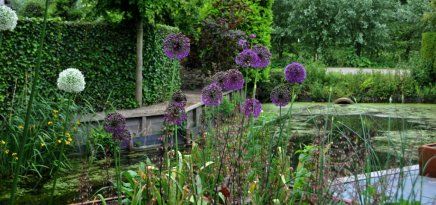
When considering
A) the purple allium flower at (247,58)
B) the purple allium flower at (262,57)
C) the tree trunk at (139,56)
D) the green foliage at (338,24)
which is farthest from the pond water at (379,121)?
the green foliage at (338,24)

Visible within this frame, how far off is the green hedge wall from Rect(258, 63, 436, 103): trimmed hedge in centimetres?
530

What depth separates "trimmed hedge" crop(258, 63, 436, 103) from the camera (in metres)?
14.8

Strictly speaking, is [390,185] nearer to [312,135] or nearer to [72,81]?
[72,81]

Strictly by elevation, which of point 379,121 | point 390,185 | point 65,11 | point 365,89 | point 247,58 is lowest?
point 379,121

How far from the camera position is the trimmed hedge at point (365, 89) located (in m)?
14.8

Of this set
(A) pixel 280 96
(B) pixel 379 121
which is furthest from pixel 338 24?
(A) pixel 280 96

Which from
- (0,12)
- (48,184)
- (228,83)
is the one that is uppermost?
(0,12)

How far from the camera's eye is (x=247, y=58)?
3082mm

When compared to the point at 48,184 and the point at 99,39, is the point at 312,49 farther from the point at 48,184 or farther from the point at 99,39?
the point at 48,184

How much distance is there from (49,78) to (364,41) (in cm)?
1799

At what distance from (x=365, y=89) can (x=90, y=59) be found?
8.92 m

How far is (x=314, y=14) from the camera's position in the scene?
2361 cm

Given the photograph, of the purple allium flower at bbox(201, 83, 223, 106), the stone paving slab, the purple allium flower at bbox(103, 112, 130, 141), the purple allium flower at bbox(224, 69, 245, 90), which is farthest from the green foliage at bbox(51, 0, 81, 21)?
the purple allium flower at bbox(103, 112, 130, 141)

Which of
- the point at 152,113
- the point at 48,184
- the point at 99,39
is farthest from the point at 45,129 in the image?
the point at 99,39
